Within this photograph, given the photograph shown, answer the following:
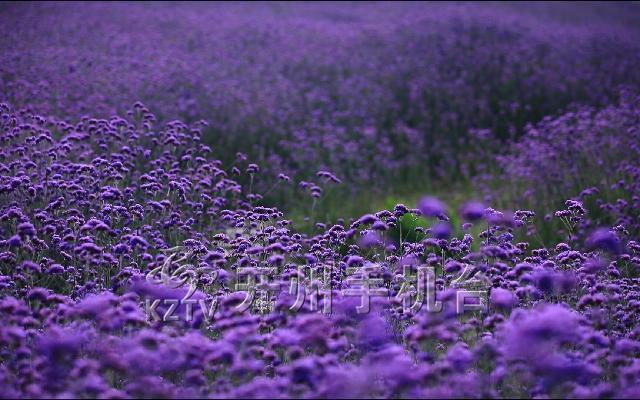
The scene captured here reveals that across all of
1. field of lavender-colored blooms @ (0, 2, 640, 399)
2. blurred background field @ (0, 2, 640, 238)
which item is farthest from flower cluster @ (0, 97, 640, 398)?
blurred background field @ (0, 2, 640, 238)

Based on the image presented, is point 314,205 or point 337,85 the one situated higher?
point 337,85

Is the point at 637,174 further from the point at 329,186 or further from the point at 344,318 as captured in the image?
the point at 344,318

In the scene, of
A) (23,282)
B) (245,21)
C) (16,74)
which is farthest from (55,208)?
(245,21)

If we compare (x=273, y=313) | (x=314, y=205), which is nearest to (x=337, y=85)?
(x=314, y=205)

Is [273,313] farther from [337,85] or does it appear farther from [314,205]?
[337,85]

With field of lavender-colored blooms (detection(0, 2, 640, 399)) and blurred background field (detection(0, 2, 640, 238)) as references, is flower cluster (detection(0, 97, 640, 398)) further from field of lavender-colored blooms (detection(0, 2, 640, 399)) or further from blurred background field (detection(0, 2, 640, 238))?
blurred background field (detection(0, 2, 640, 238))

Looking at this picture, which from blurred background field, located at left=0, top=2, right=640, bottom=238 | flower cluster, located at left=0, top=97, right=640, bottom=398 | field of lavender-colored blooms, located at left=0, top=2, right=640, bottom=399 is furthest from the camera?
blurred background field, located at left=0, top=2, right=640, bottom=238

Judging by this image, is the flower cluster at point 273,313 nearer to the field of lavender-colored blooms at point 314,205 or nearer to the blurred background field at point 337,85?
the field of lavender-colored blooms at point 314,205

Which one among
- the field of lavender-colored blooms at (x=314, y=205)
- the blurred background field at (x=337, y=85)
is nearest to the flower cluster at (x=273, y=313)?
the field of lavender-colored blooms at (x=314, y=205)
